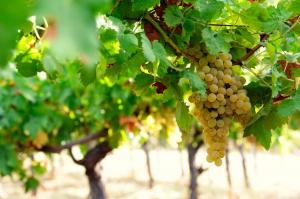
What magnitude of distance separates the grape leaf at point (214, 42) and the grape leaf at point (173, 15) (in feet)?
0.28

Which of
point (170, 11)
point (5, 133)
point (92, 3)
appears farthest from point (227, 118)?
point (5, 133)

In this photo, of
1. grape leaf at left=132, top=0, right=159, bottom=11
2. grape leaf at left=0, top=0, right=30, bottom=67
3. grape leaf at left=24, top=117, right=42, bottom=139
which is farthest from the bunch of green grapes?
grape leaf at left=24, top=117, right=42, bottom=139

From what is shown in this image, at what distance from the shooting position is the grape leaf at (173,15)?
148 centimetres

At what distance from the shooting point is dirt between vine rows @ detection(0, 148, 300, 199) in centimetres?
1475

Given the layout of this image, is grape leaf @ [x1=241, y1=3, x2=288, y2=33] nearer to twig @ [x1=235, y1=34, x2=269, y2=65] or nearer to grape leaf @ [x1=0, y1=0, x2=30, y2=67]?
twig @ [x1=235, y1=34, x2=269, y2=65]

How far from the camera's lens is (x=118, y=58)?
1509 millimetres

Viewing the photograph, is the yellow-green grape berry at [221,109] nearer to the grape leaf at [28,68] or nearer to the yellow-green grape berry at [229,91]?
the yellow-green grape berry at [229,91]

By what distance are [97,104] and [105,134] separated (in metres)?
0.40

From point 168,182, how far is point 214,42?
666 inches

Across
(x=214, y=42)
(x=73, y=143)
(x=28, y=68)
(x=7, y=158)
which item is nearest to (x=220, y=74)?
(x=214, y=42)

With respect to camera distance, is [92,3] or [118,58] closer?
[92,3]

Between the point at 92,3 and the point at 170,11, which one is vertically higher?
the point at 170,11

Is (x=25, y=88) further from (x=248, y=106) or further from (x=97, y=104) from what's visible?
(x=248, y=106)

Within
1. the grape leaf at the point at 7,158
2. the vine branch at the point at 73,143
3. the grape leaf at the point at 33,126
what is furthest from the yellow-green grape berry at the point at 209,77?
the grape leaf at the point at 7,158
